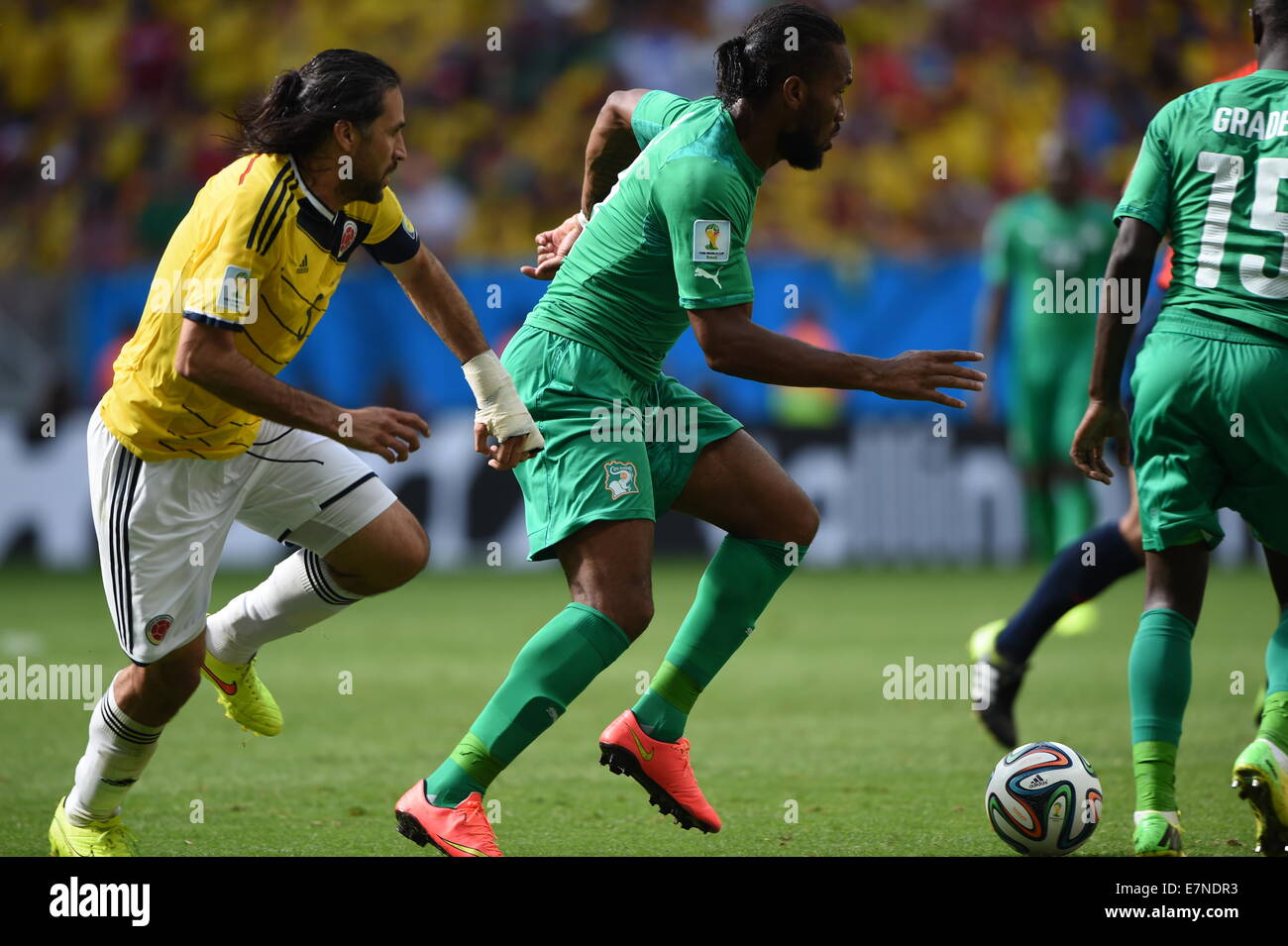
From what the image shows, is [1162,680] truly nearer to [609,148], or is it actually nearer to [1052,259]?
[609,148]

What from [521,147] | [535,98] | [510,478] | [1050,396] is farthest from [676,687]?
[535,98]

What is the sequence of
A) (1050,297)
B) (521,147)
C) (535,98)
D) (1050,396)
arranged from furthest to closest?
1. (535,98)
2. (521,147)
3. (1050,297)
4. (1050,396)

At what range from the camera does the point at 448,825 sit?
3949 millimetres

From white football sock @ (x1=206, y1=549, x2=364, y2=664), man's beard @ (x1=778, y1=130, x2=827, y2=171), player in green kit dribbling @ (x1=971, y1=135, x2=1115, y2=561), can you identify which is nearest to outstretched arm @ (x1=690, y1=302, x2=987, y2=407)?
man's beard @ (x1=778, y1=130, x2=827, y2=171)

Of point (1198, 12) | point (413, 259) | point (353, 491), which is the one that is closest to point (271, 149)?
point (413, 259)

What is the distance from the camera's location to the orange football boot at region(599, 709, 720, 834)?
4.41m

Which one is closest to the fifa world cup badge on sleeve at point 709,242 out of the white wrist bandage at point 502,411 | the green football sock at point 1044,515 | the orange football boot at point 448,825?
the white wrist bandage at point 502,411

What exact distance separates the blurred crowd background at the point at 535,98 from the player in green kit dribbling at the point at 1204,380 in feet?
36.1

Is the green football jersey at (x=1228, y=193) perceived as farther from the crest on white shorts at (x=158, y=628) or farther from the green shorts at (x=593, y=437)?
the crest on white shorts at (x=158, y=628)

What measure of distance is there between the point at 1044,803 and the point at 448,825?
1641 mm

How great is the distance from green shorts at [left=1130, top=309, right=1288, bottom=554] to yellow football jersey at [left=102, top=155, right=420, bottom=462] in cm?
217

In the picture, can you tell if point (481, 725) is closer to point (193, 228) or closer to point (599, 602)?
point (599, 602)

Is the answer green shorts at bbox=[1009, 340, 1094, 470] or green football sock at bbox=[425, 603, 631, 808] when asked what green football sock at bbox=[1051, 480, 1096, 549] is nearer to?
green shorts at bbox=[1009, 340, 1094, 470]
